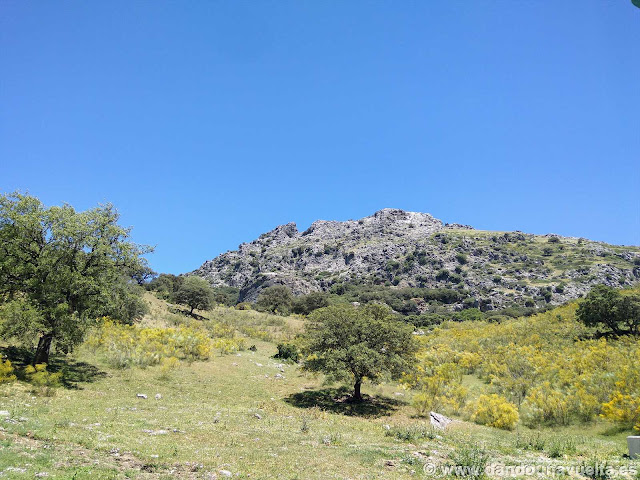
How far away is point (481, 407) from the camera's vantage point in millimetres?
16812

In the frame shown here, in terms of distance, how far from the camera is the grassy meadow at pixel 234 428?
8.20 metres

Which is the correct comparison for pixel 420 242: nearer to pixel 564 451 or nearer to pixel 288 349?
pixel 288 349

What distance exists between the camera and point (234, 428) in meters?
12.2

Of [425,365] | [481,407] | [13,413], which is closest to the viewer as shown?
[13,413]

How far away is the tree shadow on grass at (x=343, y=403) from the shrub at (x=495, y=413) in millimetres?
3969

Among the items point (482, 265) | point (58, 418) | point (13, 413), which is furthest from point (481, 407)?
point (482, 265)

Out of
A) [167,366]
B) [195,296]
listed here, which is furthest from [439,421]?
[195,296]

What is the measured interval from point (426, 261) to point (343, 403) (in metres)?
113

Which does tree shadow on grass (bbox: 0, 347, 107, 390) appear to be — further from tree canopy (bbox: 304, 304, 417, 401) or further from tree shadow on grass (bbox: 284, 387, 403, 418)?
tree canopy (bbox: 304, 304, 417, 401)

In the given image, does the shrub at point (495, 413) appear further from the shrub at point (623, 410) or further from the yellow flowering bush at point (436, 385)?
the shrub at point (623, 410)

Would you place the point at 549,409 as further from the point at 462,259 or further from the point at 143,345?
the point at 462,259

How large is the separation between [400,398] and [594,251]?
125869 millimetres

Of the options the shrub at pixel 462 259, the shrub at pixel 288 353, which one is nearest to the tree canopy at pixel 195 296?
the shrub at pixel 288 353

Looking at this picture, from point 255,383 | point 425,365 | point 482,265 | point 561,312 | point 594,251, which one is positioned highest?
point 594,251
